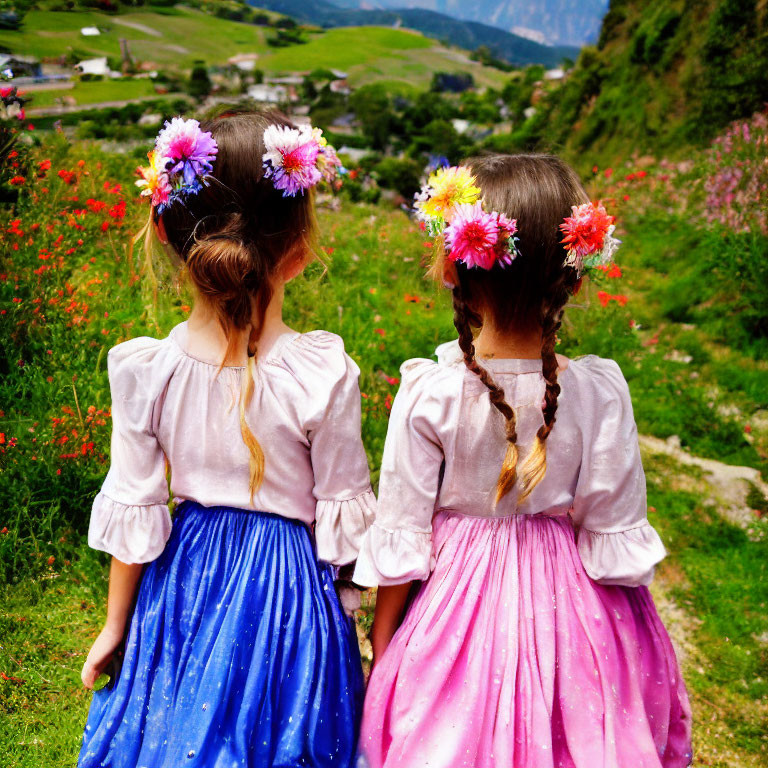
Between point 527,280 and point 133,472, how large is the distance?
125 cm

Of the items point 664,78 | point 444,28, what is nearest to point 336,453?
point 664,78

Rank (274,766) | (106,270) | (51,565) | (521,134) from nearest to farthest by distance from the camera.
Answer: (274,766)
(51,565)
(106,270)
(521,134)

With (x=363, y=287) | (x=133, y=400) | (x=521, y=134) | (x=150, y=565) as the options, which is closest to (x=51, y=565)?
(x=150, y=565)

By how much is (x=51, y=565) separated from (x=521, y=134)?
19.8m

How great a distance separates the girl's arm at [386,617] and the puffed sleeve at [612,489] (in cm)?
55

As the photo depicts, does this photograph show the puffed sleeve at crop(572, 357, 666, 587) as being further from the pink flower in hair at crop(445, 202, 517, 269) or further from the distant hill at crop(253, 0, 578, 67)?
the distant hill at crop(253, 0, 578, 67)

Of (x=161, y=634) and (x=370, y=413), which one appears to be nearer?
(x=161, y=634)

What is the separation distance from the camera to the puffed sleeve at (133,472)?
78.6 inches

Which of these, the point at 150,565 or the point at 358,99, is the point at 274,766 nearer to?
the point at 150,565

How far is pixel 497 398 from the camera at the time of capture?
6.09 feet

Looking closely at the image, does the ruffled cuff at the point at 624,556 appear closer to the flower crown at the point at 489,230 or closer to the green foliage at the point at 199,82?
the flower crown at the point at 489,230

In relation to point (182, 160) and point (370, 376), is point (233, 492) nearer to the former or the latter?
point (182, 160)

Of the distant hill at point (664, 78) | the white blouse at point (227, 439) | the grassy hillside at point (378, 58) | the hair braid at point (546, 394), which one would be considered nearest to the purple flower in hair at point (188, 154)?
the white blouse at point (227, 439)

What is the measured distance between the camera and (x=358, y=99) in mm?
30828
